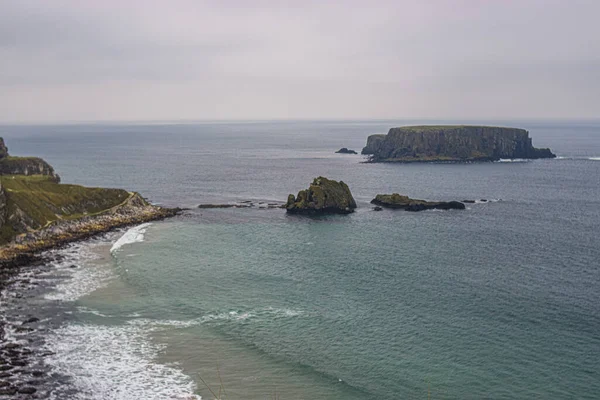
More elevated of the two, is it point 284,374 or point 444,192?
point 444,192

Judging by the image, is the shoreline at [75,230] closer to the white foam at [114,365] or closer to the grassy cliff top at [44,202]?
the grassy cliff top at [44,202]

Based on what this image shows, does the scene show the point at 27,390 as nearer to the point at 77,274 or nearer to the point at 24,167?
the point at 77,274

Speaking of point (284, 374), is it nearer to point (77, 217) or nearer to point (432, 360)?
point (432, 360)

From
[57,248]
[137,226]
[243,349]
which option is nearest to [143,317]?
[243,349]

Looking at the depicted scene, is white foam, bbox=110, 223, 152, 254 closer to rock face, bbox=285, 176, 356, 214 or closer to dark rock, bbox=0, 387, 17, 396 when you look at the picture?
rock face, bbox=285, 176, 356, 214

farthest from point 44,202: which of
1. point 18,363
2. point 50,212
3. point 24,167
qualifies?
point 18,363

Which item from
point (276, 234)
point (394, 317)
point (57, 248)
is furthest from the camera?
point (276, 234)

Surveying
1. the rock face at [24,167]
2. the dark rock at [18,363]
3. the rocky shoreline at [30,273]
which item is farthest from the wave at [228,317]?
the rock face at [24,167]
